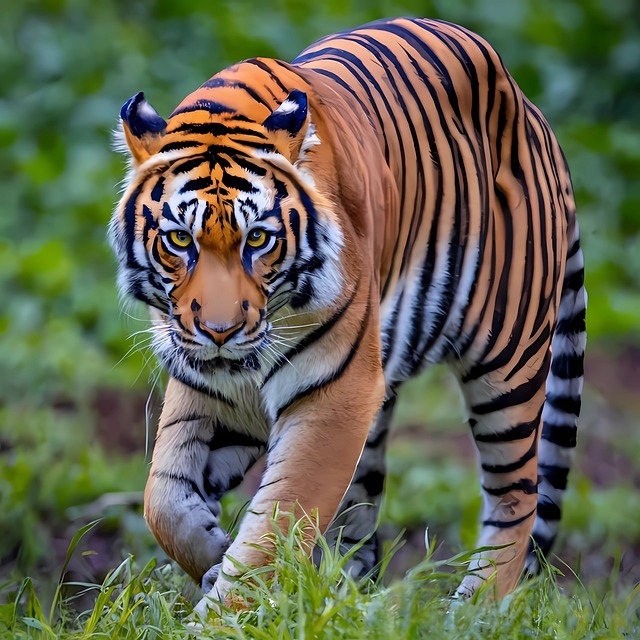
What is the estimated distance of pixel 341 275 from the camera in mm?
3090

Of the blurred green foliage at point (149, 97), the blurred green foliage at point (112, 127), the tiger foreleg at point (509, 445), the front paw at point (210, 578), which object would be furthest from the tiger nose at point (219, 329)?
the blurred green foliage at point (149, 97)

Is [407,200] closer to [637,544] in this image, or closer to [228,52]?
[637,544]

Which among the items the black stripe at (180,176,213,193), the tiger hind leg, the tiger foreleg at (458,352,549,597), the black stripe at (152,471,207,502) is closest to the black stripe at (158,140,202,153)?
the black stripe at (180,176,213,193)

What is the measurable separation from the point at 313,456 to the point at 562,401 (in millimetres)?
1444

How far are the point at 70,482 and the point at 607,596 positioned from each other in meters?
2.89

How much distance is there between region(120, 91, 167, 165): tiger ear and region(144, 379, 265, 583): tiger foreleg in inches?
25.0

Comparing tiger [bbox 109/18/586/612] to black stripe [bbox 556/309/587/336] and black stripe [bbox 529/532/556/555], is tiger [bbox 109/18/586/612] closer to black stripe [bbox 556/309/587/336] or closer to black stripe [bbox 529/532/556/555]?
black stripe [bbox 529/532/556/555]

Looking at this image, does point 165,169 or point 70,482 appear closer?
point 165,169

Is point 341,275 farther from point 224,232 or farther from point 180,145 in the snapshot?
point 180,145

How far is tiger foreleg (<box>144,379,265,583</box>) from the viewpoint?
3148 mm

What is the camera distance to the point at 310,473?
3.04 metres

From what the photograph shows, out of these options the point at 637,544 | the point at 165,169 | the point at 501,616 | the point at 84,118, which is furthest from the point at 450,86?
the point at 84,118

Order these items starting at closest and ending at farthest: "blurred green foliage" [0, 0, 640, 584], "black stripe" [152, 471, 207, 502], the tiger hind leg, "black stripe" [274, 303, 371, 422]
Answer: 1. "black stripe" [274, 303, 371, 422]
2. "black stripe" [152, 471, 207, 502]
3. the tiger hind leg
4. "blurred green foliage" [0, 0, 640, 584]

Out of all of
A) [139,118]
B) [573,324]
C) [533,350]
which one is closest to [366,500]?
[533,350]
